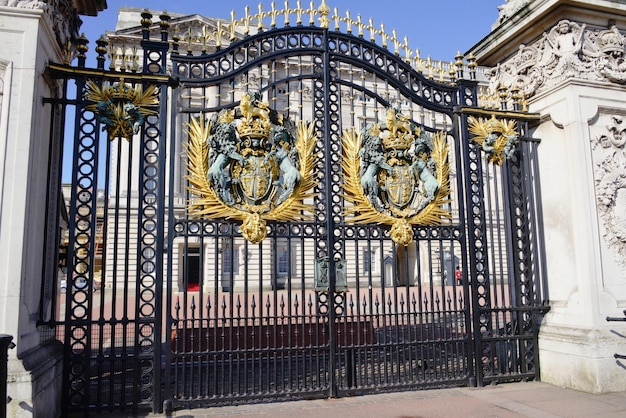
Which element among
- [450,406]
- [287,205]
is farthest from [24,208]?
[450,406]

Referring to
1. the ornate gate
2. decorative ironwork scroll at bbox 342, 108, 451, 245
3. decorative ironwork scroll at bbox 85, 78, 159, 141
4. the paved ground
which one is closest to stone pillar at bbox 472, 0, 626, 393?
the ornate gate

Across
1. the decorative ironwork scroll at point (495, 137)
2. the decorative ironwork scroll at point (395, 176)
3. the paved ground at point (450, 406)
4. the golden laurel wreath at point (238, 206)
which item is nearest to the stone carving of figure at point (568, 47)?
the decorative ironwork scroll at point (495, 137)

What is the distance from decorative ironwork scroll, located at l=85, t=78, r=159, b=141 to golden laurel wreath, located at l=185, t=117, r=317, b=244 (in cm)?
70

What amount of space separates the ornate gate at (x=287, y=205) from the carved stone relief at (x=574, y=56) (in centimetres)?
49

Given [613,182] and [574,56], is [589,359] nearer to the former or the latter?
[613,182]

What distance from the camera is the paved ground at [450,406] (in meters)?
5.71

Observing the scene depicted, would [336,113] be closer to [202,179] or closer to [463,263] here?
[202,179]

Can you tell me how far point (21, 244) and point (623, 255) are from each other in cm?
751

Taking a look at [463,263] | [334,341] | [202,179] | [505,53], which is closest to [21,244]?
[202,179]

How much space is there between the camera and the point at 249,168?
646 cm

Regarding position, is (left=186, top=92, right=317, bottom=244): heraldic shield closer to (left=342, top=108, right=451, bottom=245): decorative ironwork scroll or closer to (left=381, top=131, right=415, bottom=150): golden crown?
(left=342, top=108, right=451, bottom=245): decorative ironwork scroll

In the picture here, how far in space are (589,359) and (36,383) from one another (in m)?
6.39

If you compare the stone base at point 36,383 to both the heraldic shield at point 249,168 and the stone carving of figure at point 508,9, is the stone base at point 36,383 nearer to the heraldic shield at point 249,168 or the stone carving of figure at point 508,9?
the heraldic shield at point 249,168

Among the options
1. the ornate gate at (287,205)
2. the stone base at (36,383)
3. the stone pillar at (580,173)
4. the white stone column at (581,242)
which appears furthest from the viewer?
the stone pillar at (580,173)
